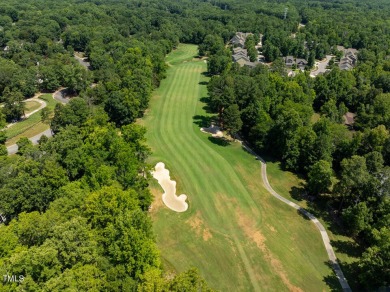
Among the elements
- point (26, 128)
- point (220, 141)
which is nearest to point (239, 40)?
point (220, 141)

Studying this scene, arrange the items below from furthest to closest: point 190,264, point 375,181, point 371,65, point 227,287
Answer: point 371,65 < point 375,181 < point 190,264 < point 227,287

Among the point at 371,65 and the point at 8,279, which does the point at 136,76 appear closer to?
the point at 8,279

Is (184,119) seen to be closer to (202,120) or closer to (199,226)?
(202,120)

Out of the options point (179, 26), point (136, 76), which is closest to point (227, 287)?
point (136, 76)

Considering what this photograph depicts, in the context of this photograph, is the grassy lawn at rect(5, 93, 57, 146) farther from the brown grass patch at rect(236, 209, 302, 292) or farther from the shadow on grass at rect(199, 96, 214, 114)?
the brown grass patch at rect(236, 209, 302, 292)

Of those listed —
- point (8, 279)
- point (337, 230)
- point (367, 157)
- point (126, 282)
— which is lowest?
point (337, 230)

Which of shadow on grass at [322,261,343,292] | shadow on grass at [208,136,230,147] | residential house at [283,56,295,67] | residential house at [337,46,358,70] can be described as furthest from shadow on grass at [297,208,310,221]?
residential house at [337,46,358,70]
